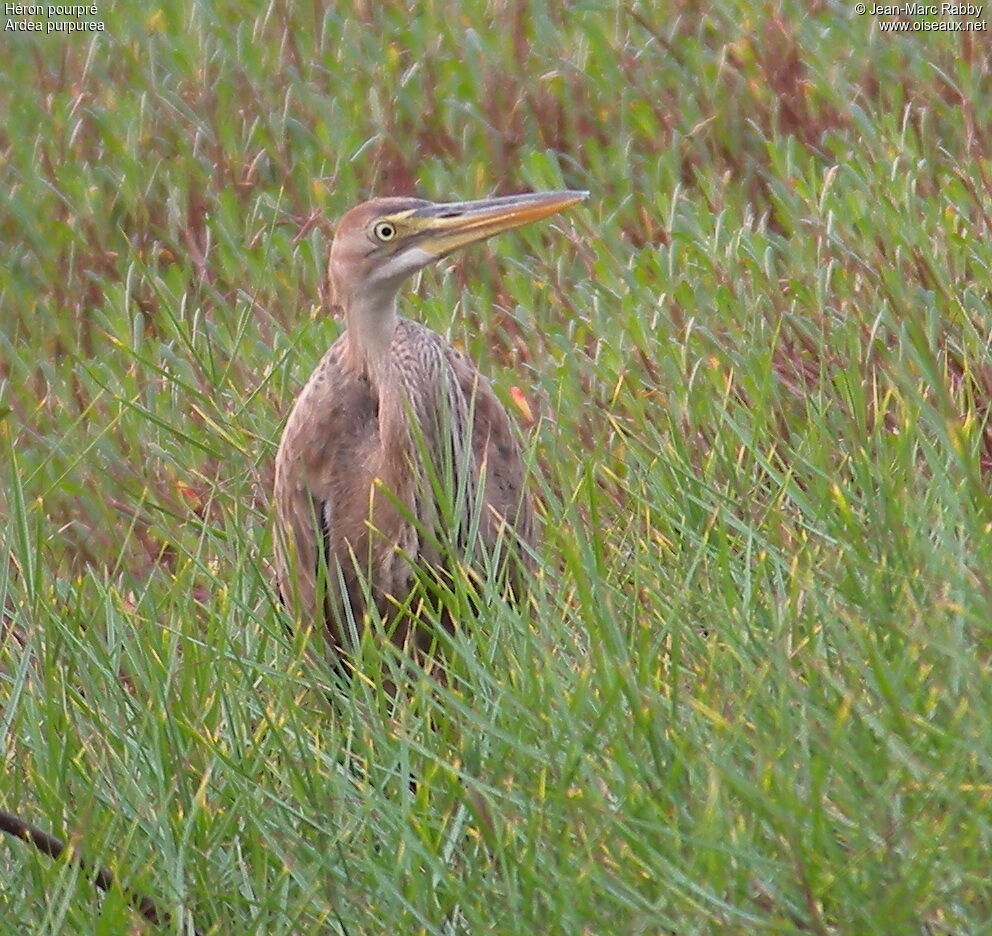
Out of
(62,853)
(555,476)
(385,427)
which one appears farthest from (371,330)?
(62,853)

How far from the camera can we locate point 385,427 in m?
4.32

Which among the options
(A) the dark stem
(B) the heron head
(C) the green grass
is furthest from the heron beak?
(A) the dark stem

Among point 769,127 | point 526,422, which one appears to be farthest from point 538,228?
point 526,422

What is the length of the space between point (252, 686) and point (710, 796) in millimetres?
1098

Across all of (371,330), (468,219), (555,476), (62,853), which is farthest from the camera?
Answer: (555,476)

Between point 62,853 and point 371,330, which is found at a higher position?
point 371,330

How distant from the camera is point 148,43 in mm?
7988

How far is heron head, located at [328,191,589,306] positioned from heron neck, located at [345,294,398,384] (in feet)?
0.04

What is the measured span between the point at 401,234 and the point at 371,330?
0.70 feet

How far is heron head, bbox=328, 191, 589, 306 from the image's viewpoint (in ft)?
13.9

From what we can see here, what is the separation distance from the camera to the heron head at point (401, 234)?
167 inches

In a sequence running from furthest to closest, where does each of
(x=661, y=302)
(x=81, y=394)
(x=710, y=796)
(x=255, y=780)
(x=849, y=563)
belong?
1. (x=81, y=394)
2. (x=661, y=302)
3. (x=255, y=780)
4. (x=849, y=563)
5. (x=710, y=796)

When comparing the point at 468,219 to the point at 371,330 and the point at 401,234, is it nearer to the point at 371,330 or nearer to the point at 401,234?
the point at 401,234

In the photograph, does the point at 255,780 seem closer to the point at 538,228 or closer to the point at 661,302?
the point at 661,302
